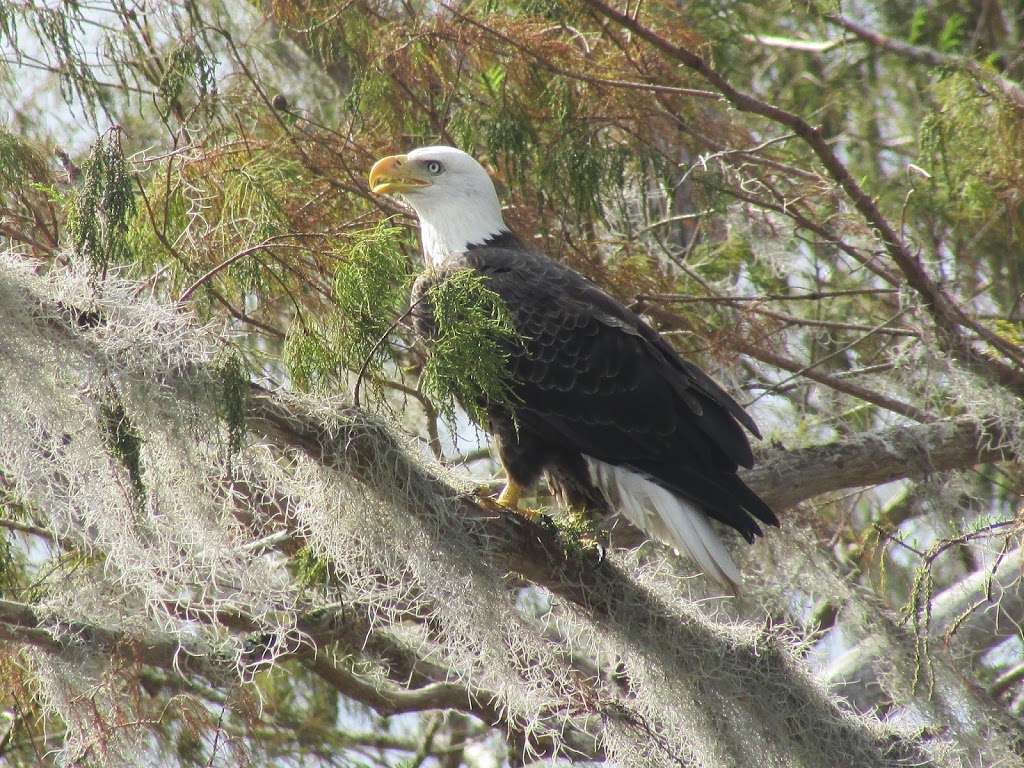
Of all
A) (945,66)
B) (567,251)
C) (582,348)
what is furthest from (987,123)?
(582,348)

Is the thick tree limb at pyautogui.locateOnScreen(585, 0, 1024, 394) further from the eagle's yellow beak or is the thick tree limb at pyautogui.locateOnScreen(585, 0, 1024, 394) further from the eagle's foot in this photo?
the eagle's foot

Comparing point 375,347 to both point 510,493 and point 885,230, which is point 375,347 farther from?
point 885,230

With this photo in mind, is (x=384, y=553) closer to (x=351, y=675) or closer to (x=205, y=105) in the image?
(x=351, y=675)

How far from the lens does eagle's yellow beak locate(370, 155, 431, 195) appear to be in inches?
171

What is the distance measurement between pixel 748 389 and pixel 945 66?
146 cm

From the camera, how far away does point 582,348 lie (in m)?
3.91

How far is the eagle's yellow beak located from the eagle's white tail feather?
1.14 meters

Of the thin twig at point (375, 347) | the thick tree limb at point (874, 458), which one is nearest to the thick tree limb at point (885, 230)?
the thick tree limb at point (874, 458)

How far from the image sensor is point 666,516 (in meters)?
3.90

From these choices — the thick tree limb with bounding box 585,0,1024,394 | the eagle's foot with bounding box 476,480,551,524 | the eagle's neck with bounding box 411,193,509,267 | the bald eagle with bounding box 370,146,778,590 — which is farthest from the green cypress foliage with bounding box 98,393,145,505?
the thick tree limb with bounding box 585,0,1024,394

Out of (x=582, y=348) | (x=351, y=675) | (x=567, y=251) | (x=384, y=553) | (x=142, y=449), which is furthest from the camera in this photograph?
(x=567, y=251)

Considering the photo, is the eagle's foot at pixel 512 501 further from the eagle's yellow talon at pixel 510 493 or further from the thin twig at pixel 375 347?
the thin twig at pixel 375 347

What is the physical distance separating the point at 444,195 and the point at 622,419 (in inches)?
42.5

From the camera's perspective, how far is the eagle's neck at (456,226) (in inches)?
174
